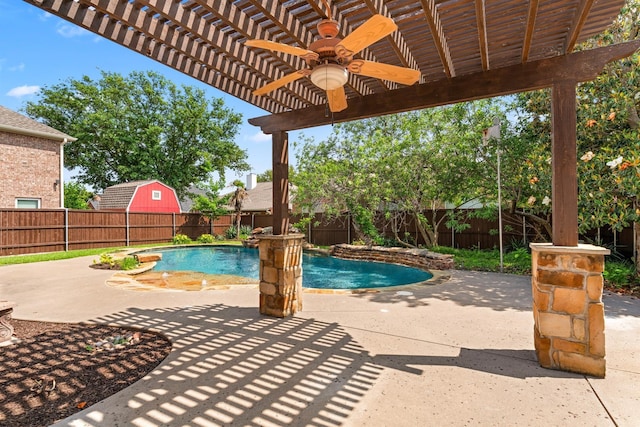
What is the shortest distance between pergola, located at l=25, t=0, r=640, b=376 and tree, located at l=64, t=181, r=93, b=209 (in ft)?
85.8

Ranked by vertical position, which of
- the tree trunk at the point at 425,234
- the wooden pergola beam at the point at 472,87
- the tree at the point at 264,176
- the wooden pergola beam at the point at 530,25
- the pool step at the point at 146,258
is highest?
the tree at the point at 264,176

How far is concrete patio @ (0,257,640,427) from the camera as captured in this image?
208 centimetres

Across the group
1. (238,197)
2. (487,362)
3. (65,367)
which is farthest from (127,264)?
(238,197)

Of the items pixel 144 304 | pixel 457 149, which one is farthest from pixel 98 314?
pixel 457 149

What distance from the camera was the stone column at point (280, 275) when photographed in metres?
4.12

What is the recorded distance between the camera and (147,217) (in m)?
16.0

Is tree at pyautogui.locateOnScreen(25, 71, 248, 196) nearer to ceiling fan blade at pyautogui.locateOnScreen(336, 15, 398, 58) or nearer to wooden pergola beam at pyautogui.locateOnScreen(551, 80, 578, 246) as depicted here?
ceiling fan blade at pyautogui.locateOnScreen(336, 15, 398, 58)

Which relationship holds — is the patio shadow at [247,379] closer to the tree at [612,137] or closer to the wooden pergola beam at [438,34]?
the wooden pergola beam at [438,34]

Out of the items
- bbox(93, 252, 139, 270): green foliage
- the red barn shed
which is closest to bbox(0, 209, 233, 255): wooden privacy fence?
the red barn shed

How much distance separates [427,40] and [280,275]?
3.03 metres

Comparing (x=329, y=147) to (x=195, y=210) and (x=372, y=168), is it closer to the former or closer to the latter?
(x=372, y=168)

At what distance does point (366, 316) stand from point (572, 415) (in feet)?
7.65

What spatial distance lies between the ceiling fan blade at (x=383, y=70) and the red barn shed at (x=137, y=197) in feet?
59.8

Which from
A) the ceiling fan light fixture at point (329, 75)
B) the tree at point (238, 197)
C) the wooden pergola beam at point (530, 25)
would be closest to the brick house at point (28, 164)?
the tree at point (238, 197)
